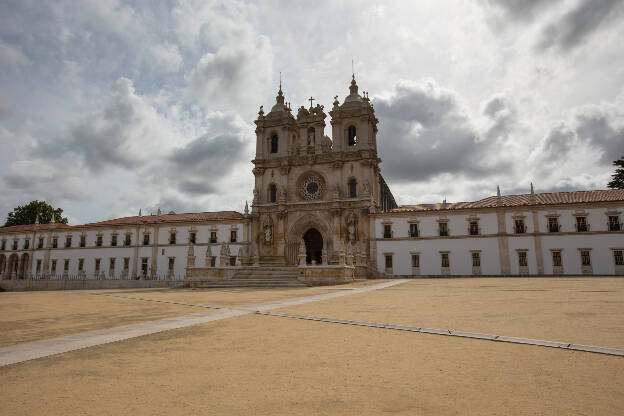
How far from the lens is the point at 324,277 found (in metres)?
28.9

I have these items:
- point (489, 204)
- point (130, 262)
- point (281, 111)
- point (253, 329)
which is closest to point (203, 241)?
point (130, 262)

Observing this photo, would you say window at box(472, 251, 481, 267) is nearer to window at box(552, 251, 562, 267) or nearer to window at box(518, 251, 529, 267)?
window at box(518, 251, 529, 267)

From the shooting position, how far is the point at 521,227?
37344 millimetres

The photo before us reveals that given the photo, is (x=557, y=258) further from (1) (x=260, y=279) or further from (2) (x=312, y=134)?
(2) (x=312, y=134)

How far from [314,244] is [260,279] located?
15.0 metres

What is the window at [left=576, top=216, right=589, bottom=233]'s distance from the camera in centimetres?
3569

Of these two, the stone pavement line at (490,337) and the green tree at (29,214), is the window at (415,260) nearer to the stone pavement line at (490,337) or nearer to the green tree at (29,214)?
the stone pavement line at (490,337)

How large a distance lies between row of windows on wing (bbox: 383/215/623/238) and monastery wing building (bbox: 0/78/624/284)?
0.32 ft

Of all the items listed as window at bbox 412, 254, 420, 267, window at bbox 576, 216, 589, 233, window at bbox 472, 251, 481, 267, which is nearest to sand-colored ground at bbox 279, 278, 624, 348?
window at bbox 472, 251, 481, 267

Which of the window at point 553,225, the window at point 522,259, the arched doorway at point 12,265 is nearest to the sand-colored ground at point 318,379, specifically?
the window at point 522,259

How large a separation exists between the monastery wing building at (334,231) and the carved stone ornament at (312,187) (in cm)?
12

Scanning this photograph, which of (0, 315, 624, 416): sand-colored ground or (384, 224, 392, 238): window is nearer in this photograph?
(0, 315, 624, 416): sand-colored ground

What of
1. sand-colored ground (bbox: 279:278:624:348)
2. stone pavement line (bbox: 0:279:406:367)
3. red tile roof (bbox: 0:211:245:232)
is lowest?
stone pavement line (bbox: 0:279:406:367)

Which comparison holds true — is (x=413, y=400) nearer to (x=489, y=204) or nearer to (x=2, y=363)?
(x=2, y=363)
